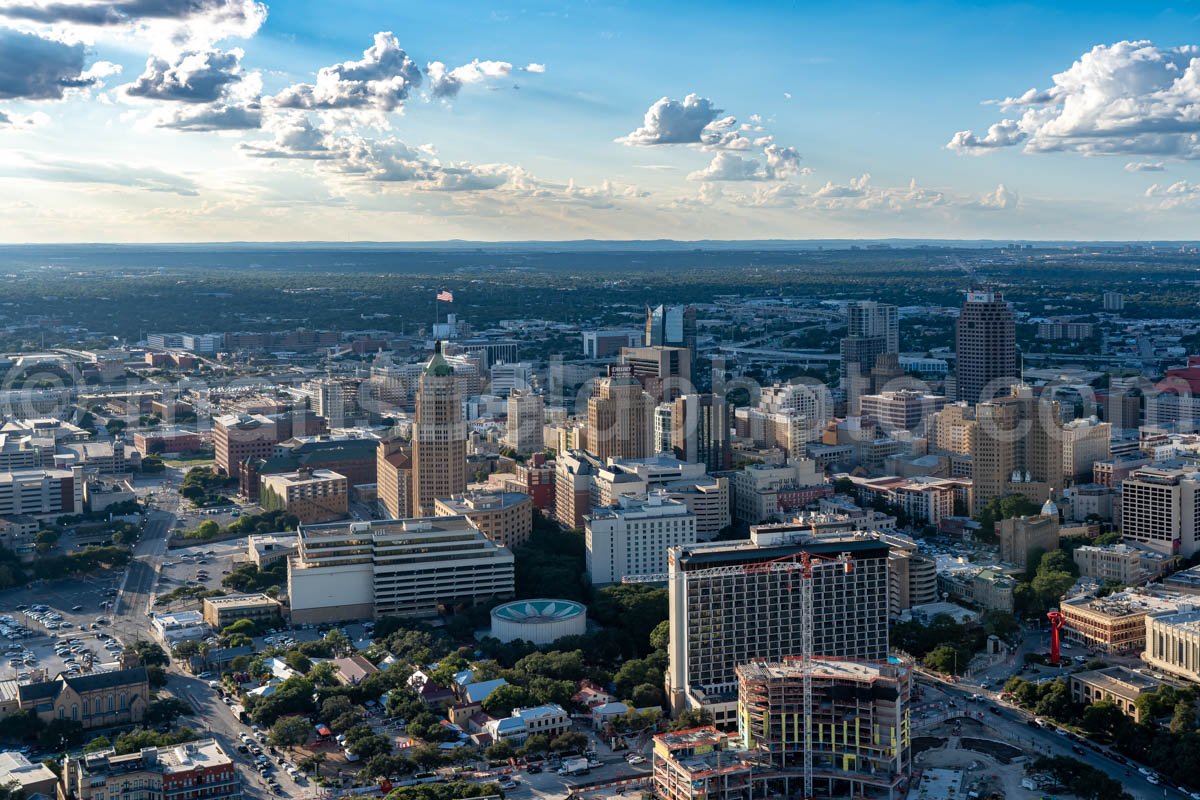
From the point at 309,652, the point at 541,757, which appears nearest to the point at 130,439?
the point at 309,652

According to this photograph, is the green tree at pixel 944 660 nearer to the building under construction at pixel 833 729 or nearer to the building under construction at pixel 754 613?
the building under construction at pixel 754 613

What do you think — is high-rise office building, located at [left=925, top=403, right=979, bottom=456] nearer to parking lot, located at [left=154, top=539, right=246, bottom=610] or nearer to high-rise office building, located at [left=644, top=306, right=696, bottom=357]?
high-rise office building, located at [left=644, top=306, right=696, bottom=357]

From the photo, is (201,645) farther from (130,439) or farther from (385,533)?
(130,439)

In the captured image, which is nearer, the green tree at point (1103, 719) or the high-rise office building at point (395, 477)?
the green tree at point (1103, 719)

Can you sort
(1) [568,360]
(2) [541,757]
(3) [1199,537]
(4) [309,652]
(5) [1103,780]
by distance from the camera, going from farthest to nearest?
(1) [568,360]
(3) [1199,537]
(4) [309,652]
(2) [541,757]
(5) [1103,780]

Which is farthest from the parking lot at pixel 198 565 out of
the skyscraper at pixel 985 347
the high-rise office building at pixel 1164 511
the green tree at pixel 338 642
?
the skyscraper at pixel 985 347

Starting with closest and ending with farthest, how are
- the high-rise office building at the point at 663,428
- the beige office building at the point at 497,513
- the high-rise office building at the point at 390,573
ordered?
the high-rise office building at the point at 390,573 < the beige office building at the point at 497,513 < the high-rise office building at the point at 663,428
